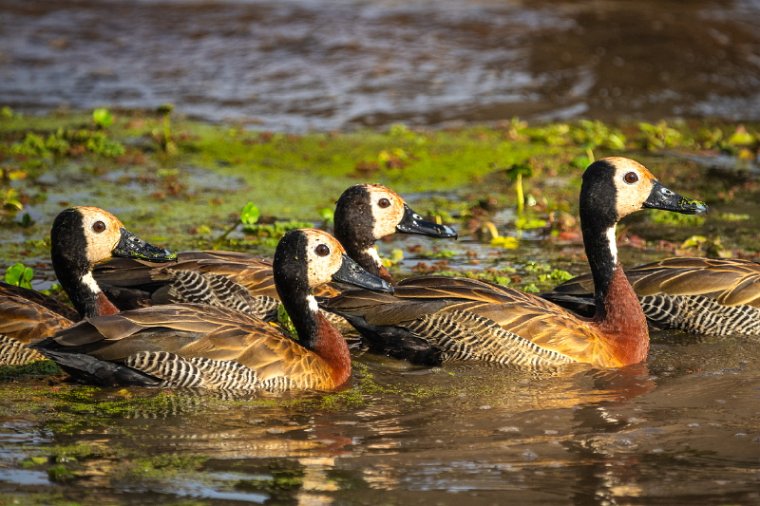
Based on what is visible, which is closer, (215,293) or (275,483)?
(275,483)

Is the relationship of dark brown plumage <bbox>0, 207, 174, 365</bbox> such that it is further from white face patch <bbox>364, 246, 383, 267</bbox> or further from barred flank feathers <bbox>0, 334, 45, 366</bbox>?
white face patch <bbox>364, 246, 383, 267</bbox>

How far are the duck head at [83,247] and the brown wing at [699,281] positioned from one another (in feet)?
11.8

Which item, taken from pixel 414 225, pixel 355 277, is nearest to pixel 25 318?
pixel 355 277

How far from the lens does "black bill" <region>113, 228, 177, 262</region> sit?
9.83 meters

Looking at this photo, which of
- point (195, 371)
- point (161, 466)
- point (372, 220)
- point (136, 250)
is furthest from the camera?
point (372, 220)

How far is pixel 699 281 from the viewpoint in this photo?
10617 millimetres

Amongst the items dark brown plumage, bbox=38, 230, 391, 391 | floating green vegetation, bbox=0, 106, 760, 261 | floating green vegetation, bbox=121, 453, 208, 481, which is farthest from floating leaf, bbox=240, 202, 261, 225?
floating green vegetation, bbox=121, 453, 208, 481

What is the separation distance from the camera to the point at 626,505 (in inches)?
264

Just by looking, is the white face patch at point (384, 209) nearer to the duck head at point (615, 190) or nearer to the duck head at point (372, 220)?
the duck head at point (372, 220)

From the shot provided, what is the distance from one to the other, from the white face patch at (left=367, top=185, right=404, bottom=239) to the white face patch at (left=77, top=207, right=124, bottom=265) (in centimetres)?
218

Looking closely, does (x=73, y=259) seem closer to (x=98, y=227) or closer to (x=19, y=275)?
(x=98, y=227)

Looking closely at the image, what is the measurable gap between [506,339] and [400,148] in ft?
25.8

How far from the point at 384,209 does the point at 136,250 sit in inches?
85.1

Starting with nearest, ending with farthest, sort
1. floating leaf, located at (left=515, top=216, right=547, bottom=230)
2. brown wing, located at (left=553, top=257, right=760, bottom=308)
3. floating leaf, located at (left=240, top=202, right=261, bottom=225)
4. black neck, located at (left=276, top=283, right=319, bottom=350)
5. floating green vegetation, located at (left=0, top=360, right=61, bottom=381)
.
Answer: floating green vegetation, located at (left=0, top=360, right=61, bottom=381)
black neck, located at (left=276, top=283, right=319, bottom=350)
brown wing, located at (left=553, top=257, right=760, bottom=308)
floating leaf, located at (left=240, top=202, right=261, bottom=225)
floating leaf, located at (left=515, top=216, right=547, bottom=230)
